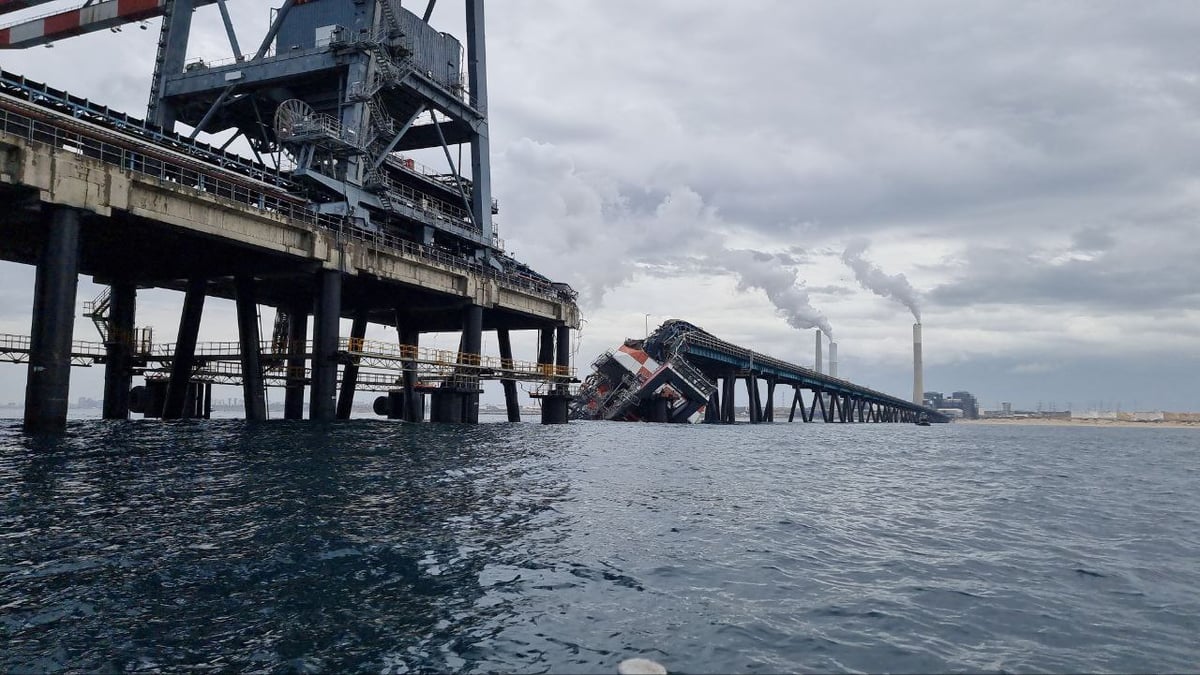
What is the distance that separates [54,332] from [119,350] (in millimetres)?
22257

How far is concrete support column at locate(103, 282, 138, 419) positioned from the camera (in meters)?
44.8

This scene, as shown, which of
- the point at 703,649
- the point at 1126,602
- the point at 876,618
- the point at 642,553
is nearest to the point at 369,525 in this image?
the point at 642,553

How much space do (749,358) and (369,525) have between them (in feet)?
277

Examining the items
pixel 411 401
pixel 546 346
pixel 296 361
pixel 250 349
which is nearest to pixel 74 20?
pixel 296 361

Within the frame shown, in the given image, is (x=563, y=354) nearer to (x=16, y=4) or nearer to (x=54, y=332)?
(x=54, y=332)

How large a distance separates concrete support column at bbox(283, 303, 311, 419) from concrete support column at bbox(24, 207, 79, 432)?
615 inches

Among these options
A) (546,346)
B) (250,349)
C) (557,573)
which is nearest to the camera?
(557,573)

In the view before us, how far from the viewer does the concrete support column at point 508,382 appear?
53.3 metres

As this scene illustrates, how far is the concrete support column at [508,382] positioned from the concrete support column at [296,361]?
13743 millimetres

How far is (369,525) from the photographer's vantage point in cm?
1307

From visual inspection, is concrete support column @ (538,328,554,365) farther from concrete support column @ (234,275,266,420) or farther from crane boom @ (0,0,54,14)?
crane boom @ (0,0,54,14)

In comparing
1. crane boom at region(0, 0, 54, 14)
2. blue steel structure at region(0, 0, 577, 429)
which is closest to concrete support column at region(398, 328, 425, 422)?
blue steel structure at region(0, 0, 577, 429)

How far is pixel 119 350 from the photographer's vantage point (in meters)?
44.9

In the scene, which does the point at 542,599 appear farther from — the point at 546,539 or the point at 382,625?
the point at 546,539
